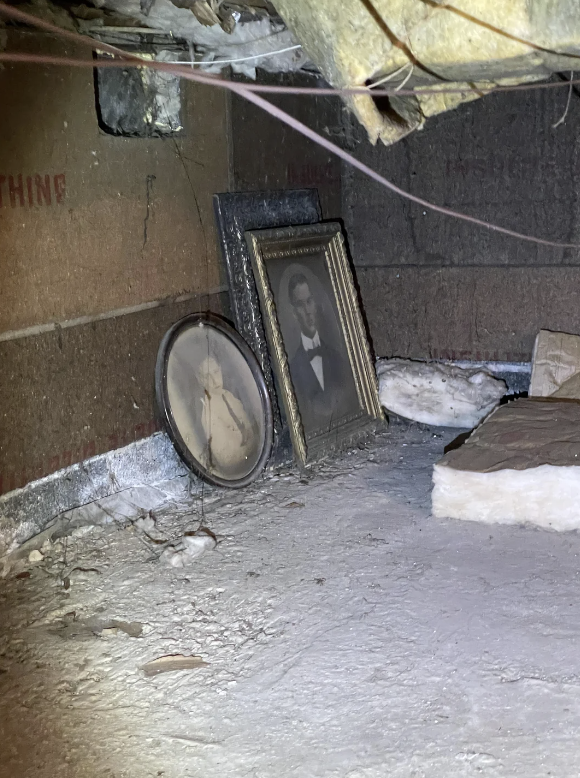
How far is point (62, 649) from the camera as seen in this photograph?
2107 mm

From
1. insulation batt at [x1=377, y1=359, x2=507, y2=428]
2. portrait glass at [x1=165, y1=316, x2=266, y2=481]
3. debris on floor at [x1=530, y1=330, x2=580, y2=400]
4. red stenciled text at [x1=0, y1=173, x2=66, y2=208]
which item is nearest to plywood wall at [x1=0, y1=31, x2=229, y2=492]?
red stenciled text at [x1=0, y1=173, x2=66, y2=208]

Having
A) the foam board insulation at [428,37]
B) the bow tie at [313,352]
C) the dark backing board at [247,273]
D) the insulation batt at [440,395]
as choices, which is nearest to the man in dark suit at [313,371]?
the bow tie at [313,352]

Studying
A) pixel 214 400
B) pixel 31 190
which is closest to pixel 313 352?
pixel 214 400

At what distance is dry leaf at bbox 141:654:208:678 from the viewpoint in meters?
2.02

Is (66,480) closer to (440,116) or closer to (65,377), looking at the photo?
(65,377)

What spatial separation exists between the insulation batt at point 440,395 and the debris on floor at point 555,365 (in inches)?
10.8

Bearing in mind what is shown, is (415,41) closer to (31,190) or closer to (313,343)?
(31,190)

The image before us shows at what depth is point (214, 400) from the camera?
10.6 ft

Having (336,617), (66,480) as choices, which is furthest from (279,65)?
(336,617)

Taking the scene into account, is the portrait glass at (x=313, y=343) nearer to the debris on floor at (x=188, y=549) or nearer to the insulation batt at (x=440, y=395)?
the insulation batt at (x=440, y=395)

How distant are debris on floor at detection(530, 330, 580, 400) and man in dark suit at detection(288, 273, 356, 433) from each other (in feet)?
3.01

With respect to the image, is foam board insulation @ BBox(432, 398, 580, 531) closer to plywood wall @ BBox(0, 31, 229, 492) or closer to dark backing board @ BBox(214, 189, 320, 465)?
dark backing board @ BBox(214, 189, 320, 465)

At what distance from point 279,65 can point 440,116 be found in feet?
3.31

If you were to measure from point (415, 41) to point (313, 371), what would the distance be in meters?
1.78
